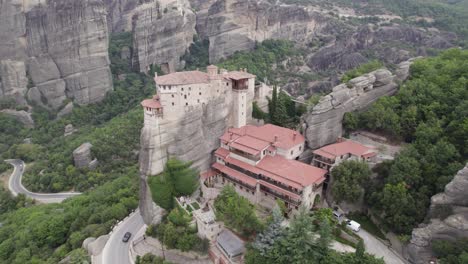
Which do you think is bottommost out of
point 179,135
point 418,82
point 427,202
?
point 427,202

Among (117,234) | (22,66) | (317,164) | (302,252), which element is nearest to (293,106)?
(317,164)

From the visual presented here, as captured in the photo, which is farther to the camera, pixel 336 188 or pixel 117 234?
pixel 117 234

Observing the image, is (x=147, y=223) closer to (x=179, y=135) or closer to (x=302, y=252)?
(x=179, y=135)

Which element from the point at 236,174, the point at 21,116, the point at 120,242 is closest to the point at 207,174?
the point at 236,174

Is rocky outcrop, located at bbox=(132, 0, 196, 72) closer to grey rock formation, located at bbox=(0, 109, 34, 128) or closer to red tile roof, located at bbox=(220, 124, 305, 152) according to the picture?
grey rock formation, located at bbox=(0, 109, 34, 128)

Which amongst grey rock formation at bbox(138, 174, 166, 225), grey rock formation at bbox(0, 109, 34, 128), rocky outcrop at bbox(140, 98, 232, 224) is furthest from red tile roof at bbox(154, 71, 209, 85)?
grey rock formation at bbox(0, 109, 34, 128)

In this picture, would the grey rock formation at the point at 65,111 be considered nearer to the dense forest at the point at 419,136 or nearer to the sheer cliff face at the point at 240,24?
the sheer cliff face at the point at 240,24
